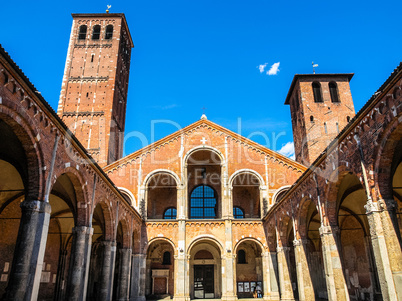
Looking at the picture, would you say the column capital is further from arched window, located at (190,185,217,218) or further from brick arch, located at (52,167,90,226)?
arched window, located at (190,185,217,218)

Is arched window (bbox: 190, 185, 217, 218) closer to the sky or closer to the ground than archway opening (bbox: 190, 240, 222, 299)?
closer to the sky

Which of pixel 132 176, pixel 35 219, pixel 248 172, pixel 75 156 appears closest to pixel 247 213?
pixel 248 172

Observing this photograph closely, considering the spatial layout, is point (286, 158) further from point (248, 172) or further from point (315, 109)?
point (315, 109)

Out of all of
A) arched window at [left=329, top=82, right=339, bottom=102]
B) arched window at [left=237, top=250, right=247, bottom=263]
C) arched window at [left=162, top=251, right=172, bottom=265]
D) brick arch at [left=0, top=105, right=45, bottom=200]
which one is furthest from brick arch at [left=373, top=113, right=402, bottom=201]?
arched window at [left=329, top=82, right=339, bottom=102]

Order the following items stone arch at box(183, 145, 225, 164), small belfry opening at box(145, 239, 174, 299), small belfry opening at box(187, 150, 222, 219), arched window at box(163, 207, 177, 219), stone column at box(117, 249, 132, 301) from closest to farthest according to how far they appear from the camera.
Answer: stone column at box(117, 249, 132, 301)
small belfry opening at box(145, 239, 174, 299)
stone arch at box(183, 145, 225, 164)
small belfry opening at box(187, 150, 222, 219)
arched window at box(163, 207, 177, 219)

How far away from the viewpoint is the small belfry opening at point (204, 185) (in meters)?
26.8

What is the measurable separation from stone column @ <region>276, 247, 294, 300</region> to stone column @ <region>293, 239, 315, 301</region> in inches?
148

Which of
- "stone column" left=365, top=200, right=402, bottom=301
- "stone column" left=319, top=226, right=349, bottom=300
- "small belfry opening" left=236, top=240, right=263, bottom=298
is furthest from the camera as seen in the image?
"small belfry opening" left=236, top=240, right=263, bottom=298

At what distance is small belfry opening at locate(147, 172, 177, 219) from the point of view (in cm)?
2694

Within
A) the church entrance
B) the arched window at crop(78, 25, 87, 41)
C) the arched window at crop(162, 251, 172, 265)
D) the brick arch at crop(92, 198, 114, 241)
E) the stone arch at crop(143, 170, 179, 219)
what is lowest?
the church entrance

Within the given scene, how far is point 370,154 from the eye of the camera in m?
9.90

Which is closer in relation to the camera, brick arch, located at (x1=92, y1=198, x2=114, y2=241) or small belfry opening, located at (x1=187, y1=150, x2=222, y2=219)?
brick arch, located at (x1=92, y1=198, x2=114, y2=241)

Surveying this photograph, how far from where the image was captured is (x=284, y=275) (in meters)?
20.2

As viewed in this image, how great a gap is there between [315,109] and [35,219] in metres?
27.5
